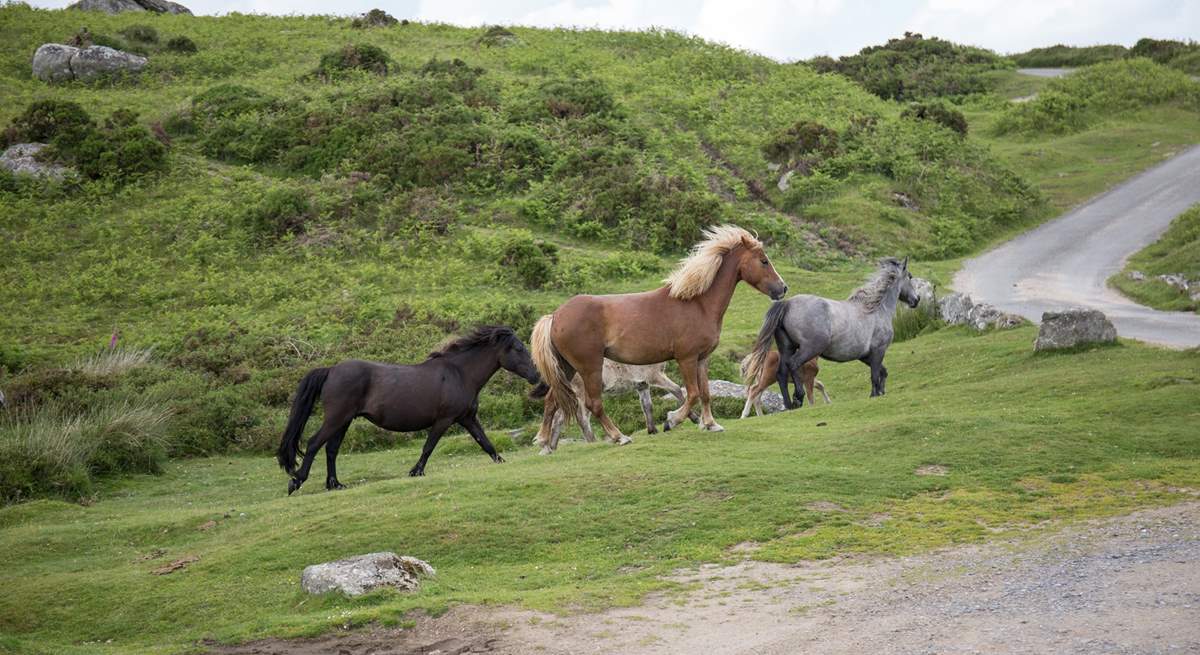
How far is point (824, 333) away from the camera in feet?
64.4

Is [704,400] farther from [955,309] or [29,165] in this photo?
[29,165]

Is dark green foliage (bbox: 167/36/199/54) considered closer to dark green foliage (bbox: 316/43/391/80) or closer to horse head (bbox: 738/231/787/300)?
dark green foliage (bbox: 316/43/391/80)

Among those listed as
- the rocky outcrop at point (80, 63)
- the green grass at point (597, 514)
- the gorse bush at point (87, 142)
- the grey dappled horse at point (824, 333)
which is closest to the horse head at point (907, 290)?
the grey dappled horse at point (824, 333)

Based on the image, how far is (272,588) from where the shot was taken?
36.9 feet

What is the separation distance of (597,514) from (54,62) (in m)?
44.7

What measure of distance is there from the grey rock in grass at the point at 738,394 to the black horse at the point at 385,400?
562 centimetres

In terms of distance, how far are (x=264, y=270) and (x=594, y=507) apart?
2259 cm

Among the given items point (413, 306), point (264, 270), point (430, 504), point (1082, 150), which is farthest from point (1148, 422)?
point (1082, 150)

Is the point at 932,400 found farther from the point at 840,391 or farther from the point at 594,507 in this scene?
the point at 594,507

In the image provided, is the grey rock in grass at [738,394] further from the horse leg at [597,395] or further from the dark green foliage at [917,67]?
the dark green foliage at [917,67]

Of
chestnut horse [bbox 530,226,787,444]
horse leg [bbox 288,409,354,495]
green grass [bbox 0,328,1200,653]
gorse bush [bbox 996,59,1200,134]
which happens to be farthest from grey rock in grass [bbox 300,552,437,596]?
gorse bush [bbox 996,59,1200,134]

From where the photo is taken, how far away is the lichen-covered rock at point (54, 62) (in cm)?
4766

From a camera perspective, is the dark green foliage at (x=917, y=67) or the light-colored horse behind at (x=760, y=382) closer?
the light-colored horse behind at (x=760, y=382)

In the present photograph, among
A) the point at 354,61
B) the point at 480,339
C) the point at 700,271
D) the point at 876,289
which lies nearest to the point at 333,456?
the point at 480,339
